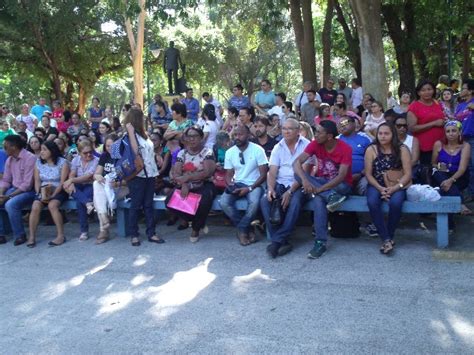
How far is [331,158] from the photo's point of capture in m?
6.32

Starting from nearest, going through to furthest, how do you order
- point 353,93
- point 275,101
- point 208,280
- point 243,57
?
point 208,280 < point 275,101 < point 353,93 < point 243,57

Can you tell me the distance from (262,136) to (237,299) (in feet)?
10.6

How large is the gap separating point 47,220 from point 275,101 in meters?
5.52

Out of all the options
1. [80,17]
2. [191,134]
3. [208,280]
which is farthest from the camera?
[80,17]

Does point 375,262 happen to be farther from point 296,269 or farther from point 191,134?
point 191,134

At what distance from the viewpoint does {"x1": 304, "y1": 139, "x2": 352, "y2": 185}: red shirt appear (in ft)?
20.4

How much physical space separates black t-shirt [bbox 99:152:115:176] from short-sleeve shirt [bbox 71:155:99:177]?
0.25 m

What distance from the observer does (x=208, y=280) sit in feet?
18.1

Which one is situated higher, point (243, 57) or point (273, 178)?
point (243, 57)

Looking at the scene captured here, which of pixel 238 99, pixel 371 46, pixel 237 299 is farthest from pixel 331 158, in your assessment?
pixel 238 99

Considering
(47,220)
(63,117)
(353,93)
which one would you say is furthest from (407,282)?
(63,117)

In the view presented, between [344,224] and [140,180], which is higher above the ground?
[140,180]

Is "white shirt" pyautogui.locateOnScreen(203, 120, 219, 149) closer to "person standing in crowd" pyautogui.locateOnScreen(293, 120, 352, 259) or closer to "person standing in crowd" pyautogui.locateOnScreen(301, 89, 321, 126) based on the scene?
"person standing in crowd" pyautogui.locateOnScreen(301, 89, 321, 126)

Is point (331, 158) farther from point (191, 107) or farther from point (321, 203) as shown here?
point (191, 107)
